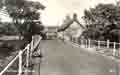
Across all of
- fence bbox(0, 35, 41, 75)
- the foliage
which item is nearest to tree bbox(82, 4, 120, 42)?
the foliage

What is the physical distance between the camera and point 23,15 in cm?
541

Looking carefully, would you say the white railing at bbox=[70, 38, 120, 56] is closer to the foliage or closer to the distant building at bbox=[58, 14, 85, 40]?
the distant building at bbox=[58, 14, 85, 40]

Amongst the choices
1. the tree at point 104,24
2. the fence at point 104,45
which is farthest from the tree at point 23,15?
the tree at point 104,24

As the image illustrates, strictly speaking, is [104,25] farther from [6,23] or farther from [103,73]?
[103,73]

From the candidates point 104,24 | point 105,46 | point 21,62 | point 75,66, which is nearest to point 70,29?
point 104,24

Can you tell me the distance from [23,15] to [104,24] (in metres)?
5.64

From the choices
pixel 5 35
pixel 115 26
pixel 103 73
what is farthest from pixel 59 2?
pixel 115 26

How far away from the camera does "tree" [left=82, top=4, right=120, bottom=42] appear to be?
889 centimetres

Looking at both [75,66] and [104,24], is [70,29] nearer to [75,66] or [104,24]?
[104,24]

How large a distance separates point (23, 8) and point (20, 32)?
3.60 ft

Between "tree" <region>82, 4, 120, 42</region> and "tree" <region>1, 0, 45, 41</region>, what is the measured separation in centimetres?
344

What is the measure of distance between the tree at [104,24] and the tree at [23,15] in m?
3.44

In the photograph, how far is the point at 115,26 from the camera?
30.7 feet

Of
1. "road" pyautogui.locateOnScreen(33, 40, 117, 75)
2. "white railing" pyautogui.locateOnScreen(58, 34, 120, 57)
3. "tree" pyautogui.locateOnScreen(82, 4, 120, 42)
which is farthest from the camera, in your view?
"tree" pyautogui.locateOnScreen(82, 4, 120, 42)
